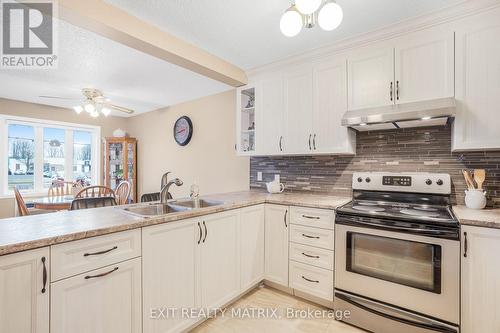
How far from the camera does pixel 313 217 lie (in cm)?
214

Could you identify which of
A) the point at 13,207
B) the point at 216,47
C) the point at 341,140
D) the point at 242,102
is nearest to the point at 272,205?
the point at 341,140

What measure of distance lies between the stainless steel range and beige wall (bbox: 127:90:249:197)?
70.6 inches

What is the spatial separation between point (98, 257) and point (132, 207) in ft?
2.06

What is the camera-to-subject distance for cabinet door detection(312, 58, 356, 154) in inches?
92.2

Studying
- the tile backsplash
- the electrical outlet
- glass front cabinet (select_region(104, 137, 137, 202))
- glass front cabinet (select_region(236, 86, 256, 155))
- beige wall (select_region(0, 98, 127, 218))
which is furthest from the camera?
glass front cabinet (select_region(104, 137, 137, 202))

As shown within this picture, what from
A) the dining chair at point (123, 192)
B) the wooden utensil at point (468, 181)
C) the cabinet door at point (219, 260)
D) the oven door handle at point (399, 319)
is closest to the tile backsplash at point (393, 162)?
the wooden utensil at point (468, 181)

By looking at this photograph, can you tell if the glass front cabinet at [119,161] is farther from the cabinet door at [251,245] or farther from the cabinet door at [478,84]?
the cabinet door at [478,84]

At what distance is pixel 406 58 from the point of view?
203cm

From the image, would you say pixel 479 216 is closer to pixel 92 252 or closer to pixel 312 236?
pixel 312 236

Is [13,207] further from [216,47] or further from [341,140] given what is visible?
[341,140]

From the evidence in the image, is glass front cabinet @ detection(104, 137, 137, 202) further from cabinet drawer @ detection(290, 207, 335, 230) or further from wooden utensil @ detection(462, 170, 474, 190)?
wooden utensil @ detection(462, 170, 474, 190)

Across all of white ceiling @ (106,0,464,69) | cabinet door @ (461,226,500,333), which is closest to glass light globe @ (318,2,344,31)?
white ceiling @ (106,0,464,69)

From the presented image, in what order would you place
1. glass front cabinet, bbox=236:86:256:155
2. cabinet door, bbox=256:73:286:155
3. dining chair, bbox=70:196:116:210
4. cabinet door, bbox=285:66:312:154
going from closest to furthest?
dining chair, bbox=70:196:116:210
cabinet door, bbox=285:66:312:154
cabinet door, bbox=256:73:286:155
glass front cabinet, bbox=236:86:256:155

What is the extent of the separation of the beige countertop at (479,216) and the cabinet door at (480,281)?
0.12 feet
